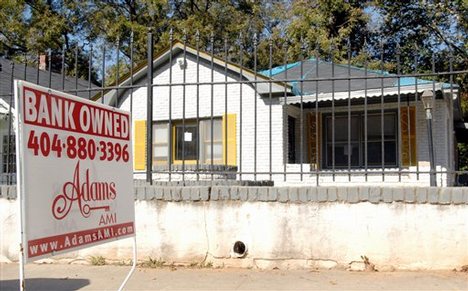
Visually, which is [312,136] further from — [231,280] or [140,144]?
[231,280]

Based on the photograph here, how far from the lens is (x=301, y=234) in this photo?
628 centimetres

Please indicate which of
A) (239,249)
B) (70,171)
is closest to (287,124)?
(239,249)

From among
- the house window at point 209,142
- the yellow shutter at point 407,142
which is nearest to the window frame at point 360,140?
the yellow shutter at point 407,142

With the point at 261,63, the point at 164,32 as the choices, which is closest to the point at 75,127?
the point at 261,63

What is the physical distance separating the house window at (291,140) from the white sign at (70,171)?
338 inches

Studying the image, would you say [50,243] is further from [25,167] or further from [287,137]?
[287,137]

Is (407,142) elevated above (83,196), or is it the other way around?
(407,142)

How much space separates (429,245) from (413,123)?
6700 millimetres

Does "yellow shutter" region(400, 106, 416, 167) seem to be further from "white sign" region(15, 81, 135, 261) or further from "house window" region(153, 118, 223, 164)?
"white sign" region(15, 81, 135, 261)

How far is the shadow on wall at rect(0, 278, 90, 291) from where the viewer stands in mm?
5937

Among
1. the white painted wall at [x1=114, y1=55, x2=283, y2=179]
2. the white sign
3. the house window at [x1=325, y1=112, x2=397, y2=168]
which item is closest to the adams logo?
the white sign

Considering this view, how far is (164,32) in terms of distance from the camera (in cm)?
2244

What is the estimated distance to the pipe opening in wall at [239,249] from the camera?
6463mm

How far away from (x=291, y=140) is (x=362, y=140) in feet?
5.43
